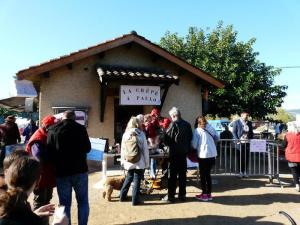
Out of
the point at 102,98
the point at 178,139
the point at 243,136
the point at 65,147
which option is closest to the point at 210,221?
the point at 178,139

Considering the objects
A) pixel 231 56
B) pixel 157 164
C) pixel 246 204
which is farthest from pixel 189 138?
pixel 231 56

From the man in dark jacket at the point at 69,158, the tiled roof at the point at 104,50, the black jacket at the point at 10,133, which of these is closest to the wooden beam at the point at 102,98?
the tiled roof at the point at 104,50

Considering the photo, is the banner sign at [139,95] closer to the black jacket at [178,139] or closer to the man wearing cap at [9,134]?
the man wearing cap at [9,134]

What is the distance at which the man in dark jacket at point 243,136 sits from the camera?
983 cm

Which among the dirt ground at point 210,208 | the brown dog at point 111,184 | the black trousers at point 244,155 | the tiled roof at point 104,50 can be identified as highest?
the tiled roof at point 104,50

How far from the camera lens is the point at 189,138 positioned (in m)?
7.64

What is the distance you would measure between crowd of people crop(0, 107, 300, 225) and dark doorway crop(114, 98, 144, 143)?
8.80 feet

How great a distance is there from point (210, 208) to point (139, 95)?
5.17 m

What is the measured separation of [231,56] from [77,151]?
18.3 meters

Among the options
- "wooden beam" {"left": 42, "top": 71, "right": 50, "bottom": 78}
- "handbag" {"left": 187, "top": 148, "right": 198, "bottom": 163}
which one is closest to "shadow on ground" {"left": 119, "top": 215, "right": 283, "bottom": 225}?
"handbag" {"left": 187, "top": 148, "right": 198, "bottom": 163}

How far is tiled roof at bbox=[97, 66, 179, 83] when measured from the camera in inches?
421

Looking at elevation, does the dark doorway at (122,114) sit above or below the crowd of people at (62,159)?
above

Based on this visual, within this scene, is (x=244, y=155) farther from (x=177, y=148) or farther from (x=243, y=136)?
(x=177, y=148)

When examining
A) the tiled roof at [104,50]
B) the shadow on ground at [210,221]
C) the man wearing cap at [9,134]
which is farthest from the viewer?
the man wearing cap at [9,134]
